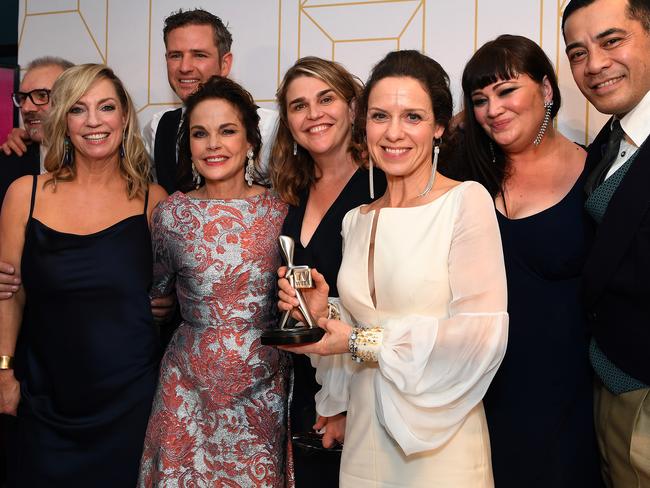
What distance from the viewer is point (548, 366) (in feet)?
7.29

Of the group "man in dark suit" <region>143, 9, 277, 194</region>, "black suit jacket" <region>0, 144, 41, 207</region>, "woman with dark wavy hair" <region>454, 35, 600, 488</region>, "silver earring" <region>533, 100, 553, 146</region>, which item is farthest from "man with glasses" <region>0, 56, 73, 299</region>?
"silver earring" <region>533, 100, 553, 146</region>

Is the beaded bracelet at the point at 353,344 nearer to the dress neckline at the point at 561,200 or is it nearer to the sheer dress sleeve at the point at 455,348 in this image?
the sheer dress sleeve at the point at 455,348

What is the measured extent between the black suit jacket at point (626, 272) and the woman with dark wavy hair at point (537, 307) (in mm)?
157

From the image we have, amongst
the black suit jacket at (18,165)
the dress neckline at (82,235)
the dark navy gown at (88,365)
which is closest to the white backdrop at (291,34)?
the black suit jacket at (18,165)

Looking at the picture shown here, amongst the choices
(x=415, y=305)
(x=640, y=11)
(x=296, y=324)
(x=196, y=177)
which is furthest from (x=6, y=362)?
(x=640, y=11)

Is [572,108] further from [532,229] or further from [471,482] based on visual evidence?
[471,482]

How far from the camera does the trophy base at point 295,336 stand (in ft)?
6.22

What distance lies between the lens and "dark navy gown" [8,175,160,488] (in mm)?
2535

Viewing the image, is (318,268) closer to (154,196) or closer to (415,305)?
(415,305)

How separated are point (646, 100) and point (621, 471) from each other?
1.09 m

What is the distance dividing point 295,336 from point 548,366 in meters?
0.86

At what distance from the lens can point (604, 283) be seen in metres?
2.01

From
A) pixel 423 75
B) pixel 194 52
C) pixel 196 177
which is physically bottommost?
pixel 196 177

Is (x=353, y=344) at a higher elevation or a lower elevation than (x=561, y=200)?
lower
